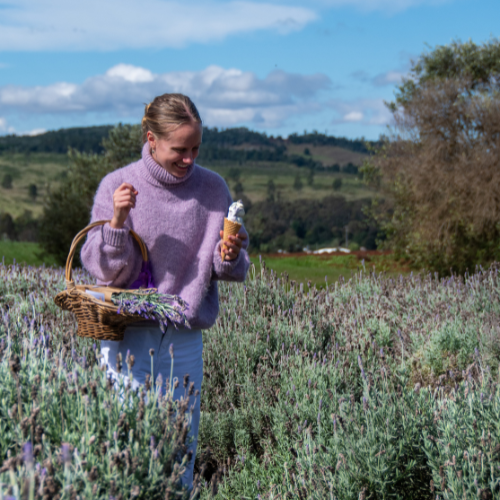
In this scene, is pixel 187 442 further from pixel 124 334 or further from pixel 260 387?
pixel 260 387

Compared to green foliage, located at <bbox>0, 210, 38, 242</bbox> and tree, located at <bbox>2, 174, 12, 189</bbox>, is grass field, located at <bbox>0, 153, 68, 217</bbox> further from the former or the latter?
green foliage, located at <bbox>0, 210, 38, 242</bbox>

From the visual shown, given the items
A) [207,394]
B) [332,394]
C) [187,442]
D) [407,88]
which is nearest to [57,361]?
[187,442]

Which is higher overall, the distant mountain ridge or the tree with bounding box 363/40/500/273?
the distant mountain ridge

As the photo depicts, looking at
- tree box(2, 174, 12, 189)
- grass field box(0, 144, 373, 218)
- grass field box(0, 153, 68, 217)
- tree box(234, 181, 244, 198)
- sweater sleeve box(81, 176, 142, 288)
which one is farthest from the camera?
tree box(2, 174, 12, 189)

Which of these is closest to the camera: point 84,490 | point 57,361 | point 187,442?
point 84,490

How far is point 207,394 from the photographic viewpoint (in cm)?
416

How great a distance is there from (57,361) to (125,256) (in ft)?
1.90

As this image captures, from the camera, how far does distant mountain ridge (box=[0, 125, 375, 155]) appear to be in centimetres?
9912

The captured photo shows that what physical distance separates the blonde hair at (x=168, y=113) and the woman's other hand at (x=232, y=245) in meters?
0.58

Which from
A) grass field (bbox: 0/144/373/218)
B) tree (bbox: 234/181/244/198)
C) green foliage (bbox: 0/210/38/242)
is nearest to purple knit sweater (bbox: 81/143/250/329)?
green foliage (bbox: 0/210/38/242)

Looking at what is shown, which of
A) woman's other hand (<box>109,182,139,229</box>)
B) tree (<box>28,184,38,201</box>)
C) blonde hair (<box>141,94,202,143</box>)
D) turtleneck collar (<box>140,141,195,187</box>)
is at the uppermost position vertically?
tree (<box>28,184,38,201</box>)

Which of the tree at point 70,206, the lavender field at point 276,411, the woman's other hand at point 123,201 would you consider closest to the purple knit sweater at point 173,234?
the woman's other hand at point 123,201

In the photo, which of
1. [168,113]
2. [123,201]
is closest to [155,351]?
[123,201]

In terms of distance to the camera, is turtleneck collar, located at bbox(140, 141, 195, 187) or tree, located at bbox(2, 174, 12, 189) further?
tree, located at bbox(2, 174, 12, 189)
